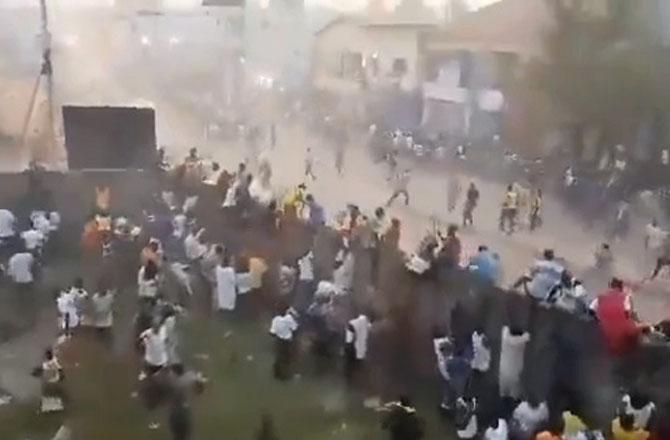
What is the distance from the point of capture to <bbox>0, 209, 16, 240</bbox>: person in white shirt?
10.6 feet

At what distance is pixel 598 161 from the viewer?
2.85 m

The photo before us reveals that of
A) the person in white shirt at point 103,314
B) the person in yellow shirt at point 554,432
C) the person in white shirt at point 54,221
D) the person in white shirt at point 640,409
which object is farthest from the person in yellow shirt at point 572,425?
the person in white shirt at point 54,221

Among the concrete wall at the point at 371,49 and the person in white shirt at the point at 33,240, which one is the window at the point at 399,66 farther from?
the person in white shirt at the point at 33,240

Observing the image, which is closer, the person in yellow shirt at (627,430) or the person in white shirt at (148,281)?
the person in yellow shirt at (627,430)

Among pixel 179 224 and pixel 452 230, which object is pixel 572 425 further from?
pixel 179 224

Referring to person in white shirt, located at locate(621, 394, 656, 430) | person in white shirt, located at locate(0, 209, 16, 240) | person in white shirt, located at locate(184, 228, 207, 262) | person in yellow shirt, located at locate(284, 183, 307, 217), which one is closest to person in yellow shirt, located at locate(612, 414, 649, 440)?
person in white shirt, located at locate(621, 394, 656, 430)

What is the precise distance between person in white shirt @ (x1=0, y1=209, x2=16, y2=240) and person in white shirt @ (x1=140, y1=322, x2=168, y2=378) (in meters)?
0.55

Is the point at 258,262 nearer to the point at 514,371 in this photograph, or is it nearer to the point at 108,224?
the point at 108,224

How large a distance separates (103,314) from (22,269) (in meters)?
0.31

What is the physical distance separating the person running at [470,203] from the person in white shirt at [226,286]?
2.56ft

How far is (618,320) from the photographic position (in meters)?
2.80

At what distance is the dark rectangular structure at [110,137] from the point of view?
10.4ft

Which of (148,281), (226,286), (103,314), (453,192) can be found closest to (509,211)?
(453,192)

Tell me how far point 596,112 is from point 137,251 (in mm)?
1524
